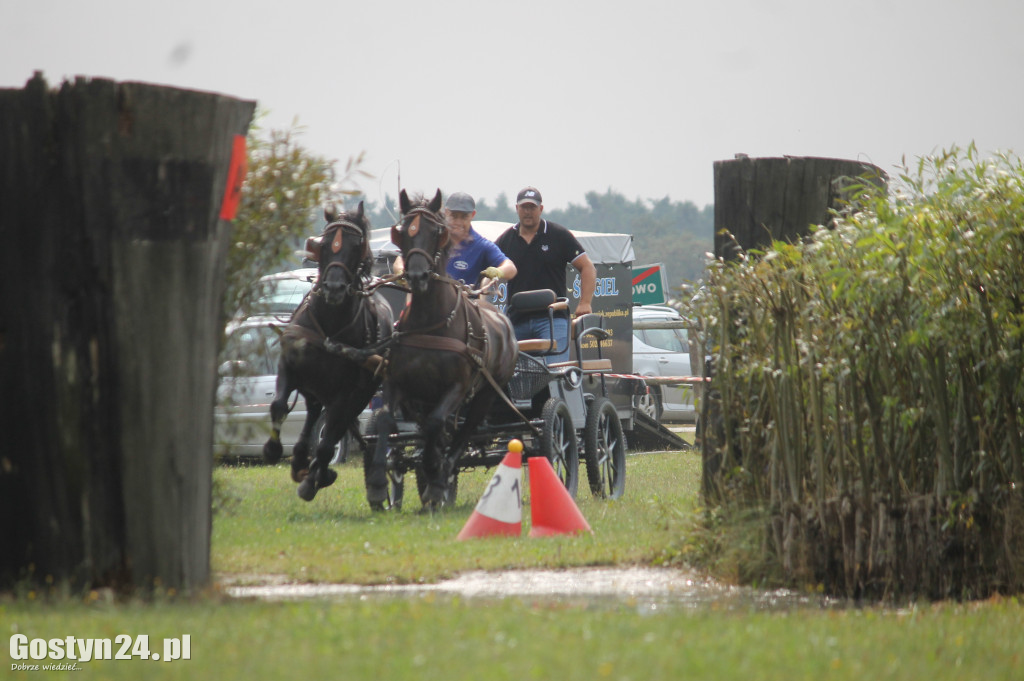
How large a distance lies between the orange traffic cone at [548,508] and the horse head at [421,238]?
5.68 feet

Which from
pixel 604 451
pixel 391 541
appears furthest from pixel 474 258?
pixel 391 541

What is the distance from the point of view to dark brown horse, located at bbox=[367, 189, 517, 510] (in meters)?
10.0

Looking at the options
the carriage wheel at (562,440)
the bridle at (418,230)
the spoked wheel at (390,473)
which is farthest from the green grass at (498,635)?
the carriage wheel at (562,440)

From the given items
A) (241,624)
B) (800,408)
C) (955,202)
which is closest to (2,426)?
(241,624)

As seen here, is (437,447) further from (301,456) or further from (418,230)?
(418,230)

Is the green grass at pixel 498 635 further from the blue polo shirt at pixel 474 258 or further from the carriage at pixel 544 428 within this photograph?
the blue polo shirt at pixel 474 258

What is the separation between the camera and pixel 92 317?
17.6 ft

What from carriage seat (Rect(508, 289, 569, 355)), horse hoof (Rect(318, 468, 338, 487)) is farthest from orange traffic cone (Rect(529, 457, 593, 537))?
Result: carriage seat (Rect(508, 289, 569, 355))

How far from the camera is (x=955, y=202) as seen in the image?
6613mm

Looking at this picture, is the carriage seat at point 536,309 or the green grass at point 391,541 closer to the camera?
the green grass at point 391,541

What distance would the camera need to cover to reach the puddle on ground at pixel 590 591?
20.7ft

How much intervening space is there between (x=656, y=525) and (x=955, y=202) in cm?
277

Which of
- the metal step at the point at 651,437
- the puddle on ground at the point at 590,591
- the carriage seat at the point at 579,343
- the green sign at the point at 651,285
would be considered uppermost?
the green sign at the point at 651,285

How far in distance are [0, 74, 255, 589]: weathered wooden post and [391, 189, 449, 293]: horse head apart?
173 inches
